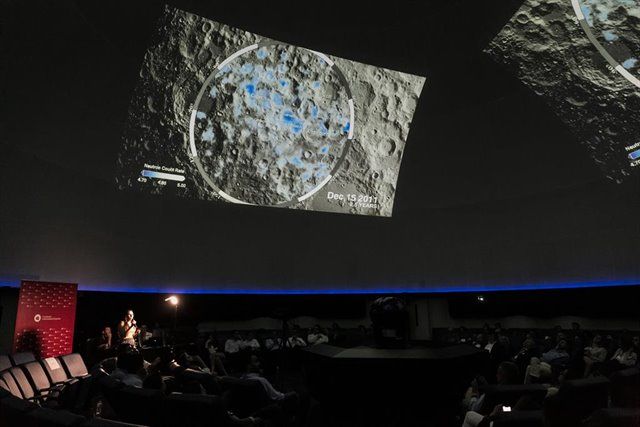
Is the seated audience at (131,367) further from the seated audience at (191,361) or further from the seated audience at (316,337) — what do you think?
the seated audience at (316,337)

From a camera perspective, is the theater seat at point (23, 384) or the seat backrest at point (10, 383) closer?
the seat backrest at point (10, 383)

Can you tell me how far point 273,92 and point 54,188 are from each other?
4181mm

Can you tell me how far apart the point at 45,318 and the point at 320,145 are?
5.56m

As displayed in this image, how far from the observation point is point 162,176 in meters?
7.95

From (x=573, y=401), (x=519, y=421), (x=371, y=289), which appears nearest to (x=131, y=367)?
(x=519, y=421)

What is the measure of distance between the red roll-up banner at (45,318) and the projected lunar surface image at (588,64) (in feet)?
28.0

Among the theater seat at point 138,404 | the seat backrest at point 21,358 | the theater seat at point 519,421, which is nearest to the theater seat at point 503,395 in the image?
the theater seat at point 519,421

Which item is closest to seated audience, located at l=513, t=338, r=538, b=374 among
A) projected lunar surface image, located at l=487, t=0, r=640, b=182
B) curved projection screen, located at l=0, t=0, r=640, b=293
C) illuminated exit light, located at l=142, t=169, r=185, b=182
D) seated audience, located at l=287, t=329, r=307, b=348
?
curved projection screen, located at l=0, t=0, r=640, b=293

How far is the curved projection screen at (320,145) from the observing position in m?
6.75

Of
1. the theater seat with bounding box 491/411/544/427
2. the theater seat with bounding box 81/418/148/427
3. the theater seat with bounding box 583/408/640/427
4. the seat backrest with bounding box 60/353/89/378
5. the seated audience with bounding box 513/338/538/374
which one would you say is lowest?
the seated audience with bounding box 513/338/538/374

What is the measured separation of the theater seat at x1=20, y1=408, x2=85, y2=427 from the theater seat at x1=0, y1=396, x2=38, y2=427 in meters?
0.04

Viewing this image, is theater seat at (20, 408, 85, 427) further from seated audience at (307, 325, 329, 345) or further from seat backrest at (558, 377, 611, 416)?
seated audience at (307, 325, 329, 345)

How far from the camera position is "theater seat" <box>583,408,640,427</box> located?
70.9 inches

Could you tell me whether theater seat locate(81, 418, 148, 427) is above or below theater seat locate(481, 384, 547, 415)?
above
